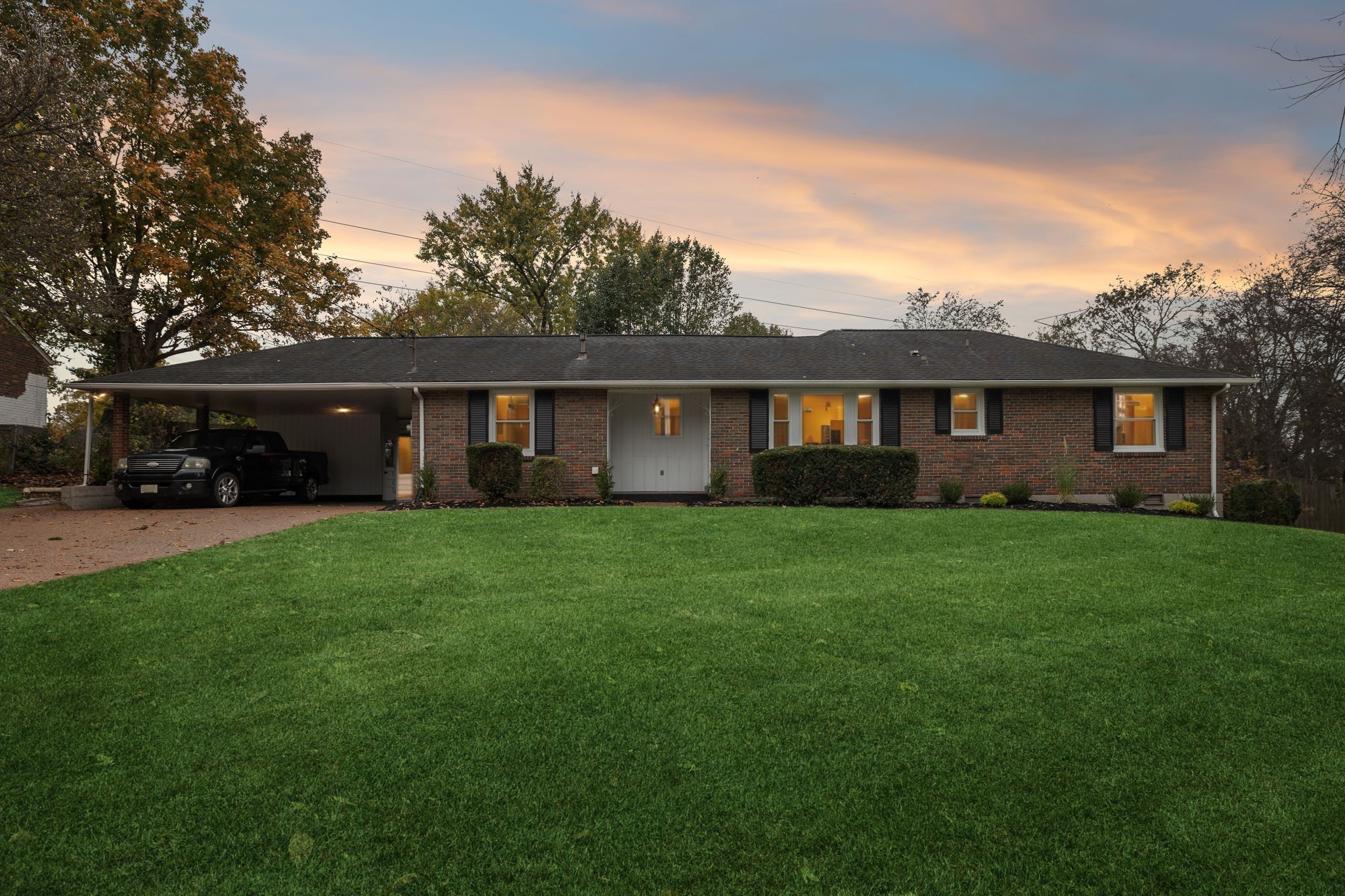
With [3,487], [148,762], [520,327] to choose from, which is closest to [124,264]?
[3,487]

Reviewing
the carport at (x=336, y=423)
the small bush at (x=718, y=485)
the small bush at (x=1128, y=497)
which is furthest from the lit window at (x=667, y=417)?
the small bush at (x=1128, y=497)

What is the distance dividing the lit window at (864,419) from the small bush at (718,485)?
341 cm

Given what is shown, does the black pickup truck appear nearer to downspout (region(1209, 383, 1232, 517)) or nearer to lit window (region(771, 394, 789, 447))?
lit window (region(771, 394, 789, 447))

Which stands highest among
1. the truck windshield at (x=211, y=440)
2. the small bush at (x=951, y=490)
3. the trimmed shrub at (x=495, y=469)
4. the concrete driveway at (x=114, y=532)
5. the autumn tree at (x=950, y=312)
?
the autumn tree at (x=950, y=312)

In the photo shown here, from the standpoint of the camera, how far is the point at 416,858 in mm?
2576

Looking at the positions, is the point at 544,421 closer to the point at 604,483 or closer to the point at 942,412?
the point at 604,483

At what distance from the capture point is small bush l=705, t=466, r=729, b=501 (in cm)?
1522

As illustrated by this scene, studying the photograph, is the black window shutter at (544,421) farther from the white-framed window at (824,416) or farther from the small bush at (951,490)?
the small bush at (951,490)

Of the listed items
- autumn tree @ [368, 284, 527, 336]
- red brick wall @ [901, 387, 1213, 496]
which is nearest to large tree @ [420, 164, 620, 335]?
autumn tree @ [368, 284, 527, 336]

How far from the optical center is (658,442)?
17281 mm

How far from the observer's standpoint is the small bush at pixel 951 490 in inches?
563

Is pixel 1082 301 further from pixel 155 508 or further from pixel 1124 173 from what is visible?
pixel 155 508

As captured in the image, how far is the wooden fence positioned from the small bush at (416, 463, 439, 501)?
771 inches

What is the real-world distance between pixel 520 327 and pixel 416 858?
3745 cm
